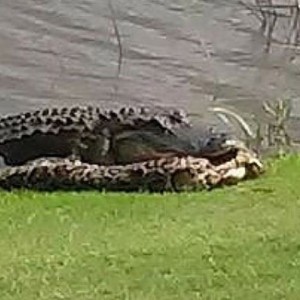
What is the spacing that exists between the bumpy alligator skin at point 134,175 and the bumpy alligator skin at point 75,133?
150mm

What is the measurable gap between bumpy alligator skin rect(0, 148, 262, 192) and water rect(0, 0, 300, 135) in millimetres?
891

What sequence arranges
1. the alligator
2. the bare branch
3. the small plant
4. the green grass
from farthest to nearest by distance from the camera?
the bare branch, the small plant, the alligator, the green grass

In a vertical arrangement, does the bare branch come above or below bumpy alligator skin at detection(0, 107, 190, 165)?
below

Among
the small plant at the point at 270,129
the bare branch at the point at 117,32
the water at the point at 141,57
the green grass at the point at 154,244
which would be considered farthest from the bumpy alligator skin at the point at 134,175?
the bare branch at the point at 117,32

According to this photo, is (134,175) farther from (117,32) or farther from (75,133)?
(117,32)

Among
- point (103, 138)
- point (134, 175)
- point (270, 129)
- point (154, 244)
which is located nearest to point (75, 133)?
point (103, 138)

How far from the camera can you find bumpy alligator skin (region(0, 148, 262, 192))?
9.97 feet

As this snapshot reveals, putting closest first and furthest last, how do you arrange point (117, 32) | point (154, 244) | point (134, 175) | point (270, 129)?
point (154, 244), point (134, 175), point (270, 129), point (117, 32)

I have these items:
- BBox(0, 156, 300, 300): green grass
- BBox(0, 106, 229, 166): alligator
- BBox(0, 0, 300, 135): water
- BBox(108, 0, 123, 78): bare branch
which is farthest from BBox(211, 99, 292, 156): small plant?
BBox(0, 156, 300, 300): green grass

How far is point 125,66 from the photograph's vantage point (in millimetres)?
4211

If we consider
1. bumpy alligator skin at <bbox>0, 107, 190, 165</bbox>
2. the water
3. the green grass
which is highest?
the green grass

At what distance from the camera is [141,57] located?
14.1ft

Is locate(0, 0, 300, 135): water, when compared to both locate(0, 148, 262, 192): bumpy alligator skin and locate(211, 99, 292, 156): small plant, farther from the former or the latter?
locate(0, 148, 262, 192): bumpy alligator skin

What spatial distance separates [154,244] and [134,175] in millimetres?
641
